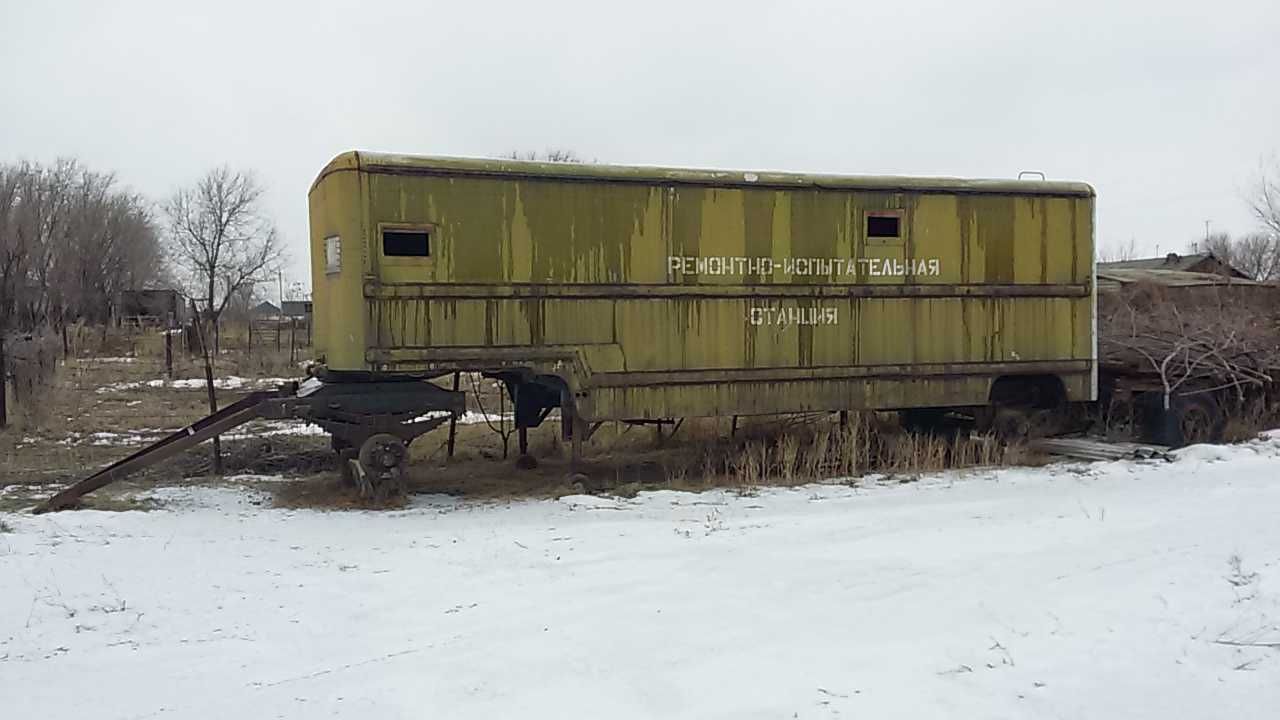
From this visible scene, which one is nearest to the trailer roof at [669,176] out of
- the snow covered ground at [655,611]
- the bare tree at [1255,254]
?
the snow covered ground at [655,611]

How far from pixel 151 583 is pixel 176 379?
54.7 ft

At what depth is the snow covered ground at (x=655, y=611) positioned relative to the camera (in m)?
4.36

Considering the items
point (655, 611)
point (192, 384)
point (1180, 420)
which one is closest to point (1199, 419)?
point (1180, 420)

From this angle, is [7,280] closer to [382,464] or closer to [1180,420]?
[382,464]

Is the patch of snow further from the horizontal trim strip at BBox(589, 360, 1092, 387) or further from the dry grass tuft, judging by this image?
the horizontal trim strip at BBox(589, 360, 1092, 387)

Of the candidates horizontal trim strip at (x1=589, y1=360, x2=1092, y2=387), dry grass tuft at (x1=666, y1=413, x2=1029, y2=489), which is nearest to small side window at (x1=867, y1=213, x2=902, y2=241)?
horizontal trim strip at (x1=589, y1=360, x2=1092, y2=387)

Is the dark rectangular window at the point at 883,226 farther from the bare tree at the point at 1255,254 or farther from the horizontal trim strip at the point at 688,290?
the bare tree at the point at 1255,254

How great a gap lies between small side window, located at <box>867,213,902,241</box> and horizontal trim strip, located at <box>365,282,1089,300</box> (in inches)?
21.0

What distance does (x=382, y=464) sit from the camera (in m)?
9.25

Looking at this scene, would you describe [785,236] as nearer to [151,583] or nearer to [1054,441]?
[1054,441]

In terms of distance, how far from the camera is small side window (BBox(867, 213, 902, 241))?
424 inches

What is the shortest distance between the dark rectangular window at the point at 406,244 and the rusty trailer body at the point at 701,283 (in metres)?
0.02

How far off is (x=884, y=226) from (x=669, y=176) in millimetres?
2518

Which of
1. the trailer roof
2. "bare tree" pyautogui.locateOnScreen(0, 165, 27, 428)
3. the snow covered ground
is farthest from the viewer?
"bare tree" pyautogui.locateOnScreen(0, 165, 27, 428)
